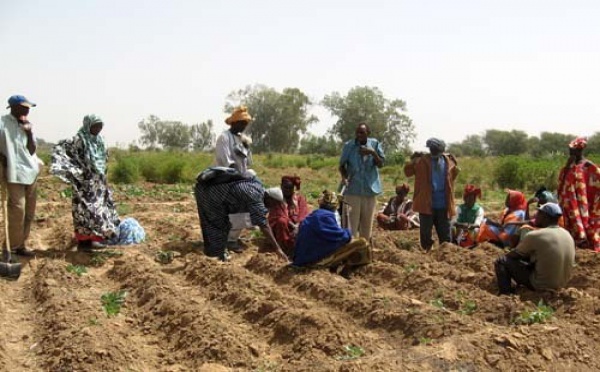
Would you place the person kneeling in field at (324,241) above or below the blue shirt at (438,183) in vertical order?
below

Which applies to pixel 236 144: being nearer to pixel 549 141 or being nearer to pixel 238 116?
pixel 238 116

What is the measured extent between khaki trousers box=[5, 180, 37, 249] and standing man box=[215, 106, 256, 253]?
2064 millimetres

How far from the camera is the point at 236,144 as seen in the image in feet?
25.6

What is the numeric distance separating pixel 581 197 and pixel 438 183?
1840 mm

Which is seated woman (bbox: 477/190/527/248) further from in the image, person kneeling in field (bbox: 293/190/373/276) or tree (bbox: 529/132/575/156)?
tree (bbox: 529/132/575/156)

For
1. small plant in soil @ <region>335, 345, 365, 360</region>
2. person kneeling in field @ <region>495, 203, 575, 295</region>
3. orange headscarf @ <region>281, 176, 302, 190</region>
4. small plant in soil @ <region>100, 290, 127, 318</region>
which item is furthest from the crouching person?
small plant in soil @ <region>335, 345, 365, 360</region>

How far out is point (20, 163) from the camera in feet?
22.7

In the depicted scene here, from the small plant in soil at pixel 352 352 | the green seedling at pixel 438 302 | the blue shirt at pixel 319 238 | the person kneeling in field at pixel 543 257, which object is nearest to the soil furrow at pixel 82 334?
the small plant in soil at pixel 352 352

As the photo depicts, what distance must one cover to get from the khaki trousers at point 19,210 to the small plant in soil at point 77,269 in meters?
0.69

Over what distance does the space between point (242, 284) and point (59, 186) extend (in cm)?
1153

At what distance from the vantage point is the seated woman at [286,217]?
8211 mm

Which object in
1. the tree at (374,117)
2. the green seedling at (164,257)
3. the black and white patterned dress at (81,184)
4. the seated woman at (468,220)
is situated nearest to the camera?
the black and white patterned dress at (81,184)

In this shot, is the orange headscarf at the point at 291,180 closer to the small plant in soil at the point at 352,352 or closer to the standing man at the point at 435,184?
the standing man at the point at 435,184

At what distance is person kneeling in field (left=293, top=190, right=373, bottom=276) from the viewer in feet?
22.1
